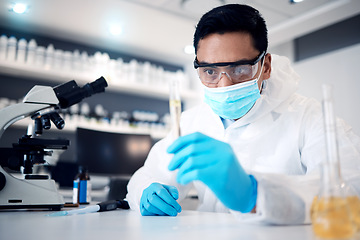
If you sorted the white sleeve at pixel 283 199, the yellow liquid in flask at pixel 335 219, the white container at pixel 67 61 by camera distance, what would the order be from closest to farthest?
the yellow liquid in flask at pixel 335 219, the white sleeve at pixel 283 199, the white container at pixel 67 61

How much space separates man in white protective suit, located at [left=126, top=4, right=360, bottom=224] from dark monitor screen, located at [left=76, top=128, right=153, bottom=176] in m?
1.31

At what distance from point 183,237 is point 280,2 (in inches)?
112

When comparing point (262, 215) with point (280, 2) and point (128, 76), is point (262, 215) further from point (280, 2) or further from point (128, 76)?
point (128, 76)

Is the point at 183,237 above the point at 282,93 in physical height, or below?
below

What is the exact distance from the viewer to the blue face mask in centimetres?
126

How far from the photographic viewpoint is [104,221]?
3.17ft

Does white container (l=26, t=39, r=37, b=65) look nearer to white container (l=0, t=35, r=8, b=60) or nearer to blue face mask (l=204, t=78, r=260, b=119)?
white container (l=0, t=35, r=8, b=60)

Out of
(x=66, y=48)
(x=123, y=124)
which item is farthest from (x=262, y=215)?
(x=66, y=48)

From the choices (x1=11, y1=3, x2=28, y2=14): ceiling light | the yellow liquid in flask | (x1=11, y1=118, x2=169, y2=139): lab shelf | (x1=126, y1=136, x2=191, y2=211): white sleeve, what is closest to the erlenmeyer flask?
the yellow liquid in flask

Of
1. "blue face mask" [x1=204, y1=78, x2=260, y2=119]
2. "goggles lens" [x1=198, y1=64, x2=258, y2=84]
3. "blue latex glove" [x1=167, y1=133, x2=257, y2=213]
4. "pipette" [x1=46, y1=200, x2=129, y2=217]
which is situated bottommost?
"pipette" [x1=46, y1=200, x2=129, y2=217]

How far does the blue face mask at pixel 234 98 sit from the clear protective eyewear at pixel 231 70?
0.03m

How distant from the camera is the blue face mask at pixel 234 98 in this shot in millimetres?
1262

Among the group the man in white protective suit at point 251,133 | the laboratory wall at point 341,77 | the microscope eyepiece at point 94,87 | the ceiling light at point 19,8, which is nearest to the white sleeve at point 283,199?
the man in white protective suit at point 251,133

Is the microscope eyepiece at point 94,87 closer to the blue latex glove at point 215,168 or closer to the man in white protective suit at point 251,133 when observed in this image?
the man in white protective suit at point 251,133
